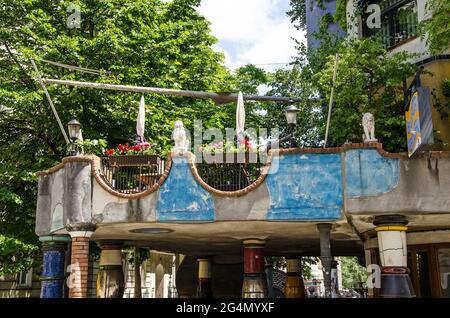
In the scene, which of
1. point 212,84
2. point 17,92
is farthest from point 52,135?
point 212,84

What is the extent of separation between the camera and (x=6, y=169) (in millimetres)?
17391

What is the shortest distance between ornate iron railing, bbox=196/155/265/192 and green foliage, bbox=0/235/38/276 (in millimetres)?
6801

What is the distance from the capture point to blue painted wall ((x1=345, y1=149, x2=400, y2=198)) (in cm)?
1269

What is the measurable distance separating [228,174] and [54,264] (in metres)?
5.76

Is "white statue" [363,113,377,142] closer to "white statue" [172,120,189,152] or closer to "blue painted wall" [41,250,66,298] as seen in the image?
"white statue" [172,120,189,152]

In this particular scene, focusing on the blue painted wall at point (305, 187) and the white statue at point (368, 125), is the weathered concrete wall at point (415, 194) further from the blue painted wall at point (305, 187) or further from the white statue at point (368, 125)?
the white statue at point (368, 125)

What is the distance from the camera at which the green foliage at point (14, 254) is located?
54.1 feet

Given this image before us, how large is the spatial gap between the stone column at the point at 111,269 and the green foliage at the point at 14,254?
227 cm

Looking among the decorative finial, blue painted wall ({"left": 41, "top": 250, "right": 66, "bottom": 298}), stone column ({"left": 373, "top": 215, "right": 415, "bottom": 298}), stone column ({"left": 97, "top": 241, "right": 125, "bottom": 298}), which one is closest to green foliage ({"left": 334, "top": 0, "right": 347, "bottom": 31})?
the decorative finial

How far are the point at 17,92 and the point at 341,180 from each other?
10.9 meters

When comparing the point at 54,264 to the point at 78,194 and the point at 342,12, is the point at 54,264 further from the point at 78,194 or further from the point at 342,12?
the point at 342,12

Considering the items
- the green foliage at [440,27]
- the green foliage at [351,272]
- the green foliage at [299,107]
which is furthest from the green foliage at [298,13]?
the green foliage at [351,272]

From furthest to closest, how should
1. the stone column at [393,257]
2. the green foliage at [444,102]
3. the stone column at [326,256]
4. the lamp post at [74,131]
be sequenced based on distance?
the green foliage at [444,102], the lamp post at [74,131], the stone column at [326,256], the stone column at [393,257]
